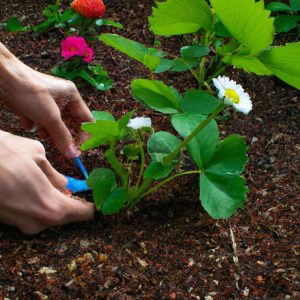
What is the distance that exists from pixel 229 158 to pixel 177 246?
0.68ft

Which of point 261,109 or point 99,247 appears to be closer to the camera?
point 99,247

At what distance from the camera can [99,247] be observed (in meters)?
1.27

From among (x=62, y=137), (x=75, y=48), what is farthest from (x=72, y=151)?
(x=75, y=48)

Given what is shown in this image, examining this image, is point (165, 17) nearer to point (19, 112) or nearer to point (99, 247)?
point (19, 112)

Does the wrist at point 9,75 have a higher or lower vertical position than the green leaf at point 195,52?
higher

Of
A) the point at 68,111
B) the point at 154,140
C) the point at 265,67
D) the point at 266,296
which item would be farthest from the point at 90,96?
the point at 266,296

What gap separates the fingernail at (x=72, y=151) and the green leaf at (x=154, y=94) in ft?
0.80

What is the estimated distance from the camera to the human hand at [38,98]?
136cm

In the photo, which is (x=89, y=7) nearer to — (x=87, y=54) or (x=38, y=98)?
(x=87, y=54)

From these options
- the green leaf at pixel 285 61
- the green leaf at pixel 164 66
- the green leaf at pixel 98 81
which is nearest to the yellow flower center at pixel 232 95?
the green leaf at pixel 285 61

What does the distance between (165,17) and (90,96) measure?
1.33ft

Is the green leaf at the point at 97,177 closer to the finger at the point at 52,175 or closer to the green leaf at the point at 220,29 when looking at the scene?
the finger at the point at 52,175

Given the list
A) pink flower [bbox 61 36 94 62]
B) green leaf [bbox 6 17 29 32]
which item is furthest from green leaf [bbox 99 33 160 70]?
green leaf [bbox 6 17 29 32]

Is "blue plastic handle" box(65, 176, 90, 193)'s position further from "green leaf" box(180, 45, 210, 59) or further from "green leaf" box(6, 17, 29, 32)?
"green leaf" box(6, 17, 29, 32)
